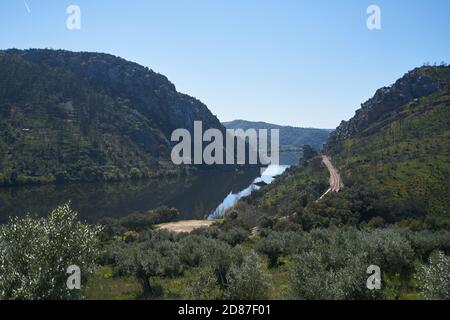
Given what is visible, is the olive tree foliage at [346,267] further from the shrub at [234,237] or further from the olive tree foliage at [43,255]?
the shrub at [234,237]

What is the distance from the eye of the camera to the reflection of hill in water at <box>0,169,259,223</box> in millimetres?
119438

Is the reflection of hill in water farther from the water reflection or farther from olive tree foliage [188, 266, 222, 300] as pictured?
olive tree foliage [188, 266, 222, 300]

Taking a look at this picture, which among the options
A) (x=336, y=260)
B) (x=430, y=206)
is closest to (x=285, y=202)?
(x=430, y=206)

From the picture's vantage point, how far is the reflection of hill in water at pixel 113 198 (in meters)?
119

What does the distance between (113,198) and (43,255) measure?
428ft

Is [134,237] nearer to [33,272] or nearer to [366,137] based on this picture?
[33,272]

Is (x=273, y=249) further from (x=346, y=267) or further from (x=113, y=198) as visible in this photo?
(x=113, y=198)

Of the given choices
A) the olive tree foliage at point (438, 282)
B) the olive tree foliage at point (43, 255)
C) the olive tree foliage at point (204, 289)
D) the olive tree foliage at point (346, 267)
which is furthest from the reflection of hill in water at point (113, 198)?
the olive tree foliage at point (438, 282)

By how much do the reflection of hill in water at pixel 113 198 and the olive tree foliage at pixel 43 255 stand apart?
8733cm

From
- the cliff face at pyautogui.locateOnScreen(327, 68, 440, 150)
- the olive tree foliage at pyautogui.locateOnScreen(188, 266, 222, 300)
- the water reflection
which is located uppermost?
the cliff face at pyautogui.locateOnScreen(327, 68, 440, 150)

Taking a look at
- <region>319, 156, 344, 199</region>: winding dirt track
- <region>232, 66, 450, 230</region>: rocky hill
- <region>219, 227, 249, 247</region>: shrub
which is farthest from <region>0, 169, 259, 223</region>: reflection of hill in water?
<region>219, 227, 249, 247</region>: shrub

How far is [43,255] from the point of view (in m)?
21.4

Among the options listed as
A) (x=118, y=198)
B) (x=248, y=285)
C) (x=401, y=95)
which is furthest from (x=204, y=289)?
(x=401, y=95)

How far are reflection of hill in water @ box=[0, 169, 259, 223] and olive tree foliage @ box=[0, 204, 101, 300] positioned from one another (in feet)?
287
